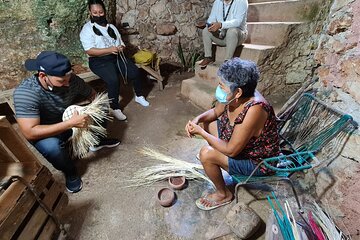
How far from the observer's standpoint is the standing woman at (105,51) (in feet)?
9.81

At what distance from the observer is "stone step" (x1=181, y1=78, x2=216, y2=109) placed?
3.23 m

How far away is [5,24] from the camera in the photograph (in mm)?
3055

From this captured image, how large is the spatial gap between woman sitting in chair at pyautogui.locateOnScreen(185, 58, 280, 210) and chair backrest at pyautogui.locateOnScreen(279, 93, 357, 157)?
29 cm

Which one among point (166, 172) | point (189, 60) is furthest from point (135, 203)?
point (189, 60)

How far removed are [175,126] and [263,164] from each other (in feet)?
5.42

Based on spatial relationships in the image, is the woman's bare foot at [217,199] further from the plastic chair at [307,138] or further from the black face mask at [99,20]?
the black face mask at [99,20]

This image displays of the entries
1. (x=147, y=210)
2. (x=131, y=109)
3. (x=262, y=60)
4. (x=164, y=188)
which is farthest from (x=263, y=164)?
(x=131, y=109)

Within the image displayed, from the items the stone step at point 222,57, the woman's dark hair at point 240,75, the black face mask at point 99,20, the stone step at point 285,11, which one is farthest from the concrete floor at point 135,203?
the stone step at point 285,11

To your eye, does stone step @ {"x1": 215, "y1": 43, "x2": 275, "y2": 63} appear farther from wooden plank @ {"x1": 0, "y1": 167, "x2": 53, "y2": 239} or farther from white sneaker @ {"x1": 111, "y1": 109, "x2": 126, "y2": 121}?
wooden plank @ {"x1": 0, "y1": 167, "x2": 53, "y2": 239}

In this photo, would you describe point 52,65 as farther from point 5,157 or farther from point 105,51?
point 105,51

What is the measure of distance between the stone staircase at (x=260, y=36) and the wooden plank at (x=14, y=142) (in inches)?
93.3

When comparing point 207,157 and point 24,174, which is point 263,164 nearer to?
point 207,157

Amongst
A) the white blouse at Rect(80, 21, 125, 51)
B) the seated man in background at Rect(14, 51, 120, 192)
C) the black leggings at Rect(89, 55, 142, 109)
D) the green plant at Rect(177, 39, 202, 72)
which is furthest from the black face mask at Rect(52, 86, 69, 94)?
the green plant at Rect(177, 39, 202, 72)

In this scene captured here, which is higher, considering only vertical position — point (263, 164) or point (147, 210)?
point (263, 164)
